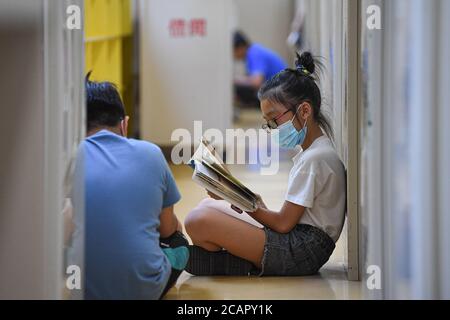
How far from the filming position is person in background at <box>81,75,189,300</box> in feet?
7.73

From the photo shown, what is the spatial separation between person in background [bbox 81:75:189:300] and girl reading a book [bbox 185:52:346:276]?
0.42 metres

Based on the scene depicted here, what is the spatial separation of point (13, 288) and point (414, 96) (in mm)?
1076

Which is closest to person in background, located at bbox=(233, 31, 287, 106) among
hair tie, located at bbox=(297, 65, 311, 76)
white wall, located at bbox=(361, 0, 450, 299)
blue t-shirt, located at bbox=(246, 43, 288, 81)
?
blue t-shirt, located at bbox=(246, 43, 288, 81)

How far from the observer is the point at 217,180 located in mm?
2670

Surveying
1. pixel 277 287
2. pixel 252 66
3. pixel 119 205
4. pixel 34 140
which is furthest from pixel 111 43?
pixel 34 140

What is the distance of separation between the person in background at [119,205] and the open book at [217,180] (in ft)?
0.50

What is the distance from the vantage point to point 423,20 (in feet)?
6.78

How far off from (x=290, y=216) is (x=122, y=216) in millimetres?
695

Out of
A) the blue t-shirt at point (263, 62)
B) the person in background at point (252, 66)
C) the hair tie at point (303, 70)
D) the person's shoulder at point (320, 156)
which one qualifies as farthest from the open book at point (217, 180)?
the blue t-shirt at point (263, 62)

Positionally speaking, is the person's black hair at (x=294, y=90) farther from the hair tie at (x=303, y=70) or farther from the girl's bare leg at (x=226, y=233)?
the girl's bare leg at (x=226, y=233)

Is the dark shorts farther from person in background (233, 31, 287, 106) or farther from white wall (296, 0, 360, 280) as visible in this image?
person in background (233, 31, 287, 106)

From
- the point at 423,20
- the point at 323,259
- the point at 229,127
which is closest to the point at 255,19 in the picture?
the point at 229,127

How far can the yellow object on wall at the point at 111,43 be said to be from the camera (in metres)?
4.51
